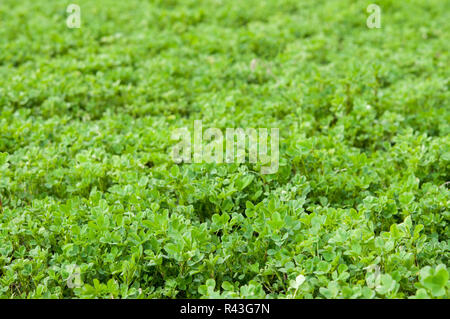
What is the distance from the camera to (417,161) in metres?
3.42

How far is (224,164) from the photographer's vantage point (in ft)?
10.7

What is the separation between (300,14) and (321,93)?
2.50 metres

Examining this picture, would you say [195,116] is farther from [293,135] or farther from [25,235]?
[25,235]

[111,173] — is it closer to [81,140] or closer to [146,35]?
[81,140]

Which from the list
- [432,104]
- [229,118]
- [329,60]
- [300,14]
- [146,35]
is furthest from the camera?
[300,14]

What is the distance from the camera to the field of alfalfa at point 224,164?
2.59 meters

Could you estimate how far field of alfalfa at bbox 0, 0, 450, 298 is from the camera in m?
2.59

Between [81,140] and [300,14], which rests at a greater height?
[300,14]

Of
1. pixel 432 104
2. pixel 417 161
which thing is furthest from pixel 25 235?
pixel 432 104

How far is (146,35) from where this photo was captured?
587cm
